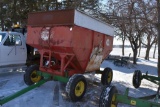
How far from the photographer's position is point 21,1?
18703 mm

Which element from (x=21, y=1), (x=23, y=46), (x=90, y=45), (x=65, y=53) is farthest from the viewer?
(x=21, y=1)

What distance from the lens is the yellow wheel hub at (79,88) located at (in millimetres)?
6883

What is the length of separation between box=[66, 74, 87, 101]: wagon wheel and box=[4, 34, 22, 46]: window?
4.50 meters

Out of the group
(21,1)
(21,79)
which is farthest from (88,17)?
(21,1)

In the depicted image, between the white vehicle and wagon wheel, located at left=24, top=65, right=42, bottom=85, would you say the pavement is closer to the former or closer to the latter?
the white vehicle

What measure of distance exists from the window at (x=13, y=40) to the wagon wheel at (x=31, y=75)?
2.30m

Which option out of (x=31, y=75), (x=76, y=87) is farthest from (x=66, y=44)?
(x=31, y=75)

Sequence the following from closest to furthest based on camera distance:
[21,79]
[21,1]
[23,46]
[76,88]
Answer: [76,88] → [21,79] → [23,46] → [21,1]

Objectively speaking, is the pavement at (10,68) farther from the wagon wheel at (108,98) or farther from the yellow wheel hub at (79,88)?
the wagon wheel at (108,98)

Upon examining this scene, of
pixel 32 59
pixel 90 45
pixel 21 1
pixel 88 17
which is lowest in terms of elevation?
pixel 32 59

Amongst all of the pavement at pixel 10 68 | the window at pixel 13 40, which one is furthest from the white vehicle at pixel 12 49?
the pavement at pixel 10 68

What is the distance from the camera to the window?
32.6 ft

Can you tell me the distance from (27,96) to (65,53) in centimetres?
181

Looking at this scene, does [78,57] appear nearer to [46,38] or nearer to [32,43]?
[46,38]
